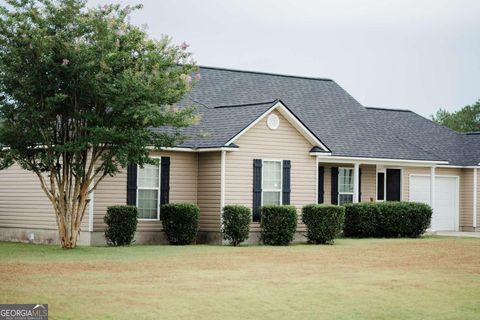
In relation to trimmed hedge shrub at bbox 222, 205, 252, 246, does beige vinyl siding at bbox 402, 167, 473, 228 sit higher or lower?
higher

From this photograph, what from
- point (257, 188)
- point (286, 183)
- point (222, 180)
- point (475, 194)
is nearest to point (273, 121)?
point (286, 183)

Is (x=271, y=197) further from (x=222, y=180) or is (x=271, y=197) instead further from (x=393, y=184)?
(x=393, y=184)

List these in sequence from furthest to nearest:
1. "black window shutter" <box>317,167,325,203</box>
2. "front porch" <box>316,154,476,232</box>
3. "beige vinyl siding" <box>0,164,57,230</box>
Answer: "front porch" <box>316,154,476,232</box> → "black window shutter" <box>317,167,325,203</box> → "beige vinyl siding" <box>0,164,57,230</box>

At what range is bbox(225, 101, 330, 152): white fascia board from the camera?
28177 millimetres

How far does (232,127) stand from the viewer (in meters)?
28.4

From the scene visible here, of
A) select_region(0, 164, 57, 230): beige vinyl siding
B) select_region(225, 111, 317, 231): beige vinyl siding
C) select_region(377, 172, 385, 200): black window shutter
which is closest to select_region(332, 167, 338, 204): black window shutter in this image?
select_region(377, 172, 385, 200): black window shutter

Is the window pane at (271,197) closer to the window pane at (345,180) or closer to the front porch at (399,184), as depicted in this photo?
the front porch at (399,184)

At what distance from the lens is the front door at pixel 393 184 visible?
36031 mm

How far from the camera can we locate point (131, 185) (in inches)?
1073

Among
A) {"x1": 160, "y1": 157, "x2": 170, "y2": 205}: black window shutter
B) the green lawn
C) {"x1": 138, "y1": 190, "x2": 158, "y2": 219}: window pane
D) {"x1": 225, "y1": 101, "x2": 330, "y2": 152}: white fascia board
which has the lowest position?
the green lawn

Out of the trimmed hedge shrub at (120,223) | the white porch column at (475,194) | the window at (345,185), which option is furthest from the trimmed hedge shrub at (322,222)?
the white porch column at (475,194)

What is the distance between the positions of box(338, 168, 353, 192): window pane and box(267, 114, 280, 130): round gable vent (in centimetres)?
582

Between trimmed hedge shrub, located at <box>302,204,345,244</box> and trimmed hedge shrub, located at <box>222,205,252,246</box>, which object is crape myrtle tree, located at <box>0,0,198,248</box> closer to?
trimmed hedge shrub, located at <box>222,205,252,246</box>

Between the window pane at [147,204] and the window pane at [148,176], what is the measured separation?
0.72 feet
